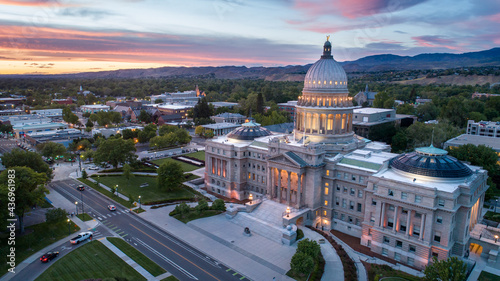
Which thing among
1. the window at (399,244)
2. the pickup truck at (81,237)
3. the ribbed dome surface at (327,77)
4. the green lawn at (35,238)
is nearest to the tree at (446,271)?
the window at (399,244)

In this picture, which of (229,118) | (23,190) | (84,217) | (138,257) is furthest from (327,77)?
(229,118)

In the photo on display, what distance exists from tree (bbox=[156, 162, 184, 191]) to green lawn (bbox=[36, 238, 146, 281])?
29.3 metres

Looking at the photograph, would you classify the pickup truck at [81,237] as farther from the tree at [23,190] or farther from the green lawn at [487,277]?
the green lawn at [487,277]

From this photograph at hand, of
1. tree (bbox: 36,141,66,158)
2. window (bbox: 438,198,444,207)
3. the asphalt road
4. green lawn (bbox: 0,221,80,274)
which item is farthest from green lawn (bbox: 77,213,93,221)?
window (bbox: 438,198,444,207)

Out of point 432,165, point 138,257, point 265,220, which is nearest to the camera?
point 138,257

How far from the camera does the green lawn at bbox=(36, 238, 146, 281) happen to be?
166 feet

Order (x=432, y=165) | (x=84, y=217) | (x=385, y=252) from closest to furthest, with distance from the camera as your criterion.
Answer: (x=432, y=165)
(x=385, y=252)
(x=84, y=217)

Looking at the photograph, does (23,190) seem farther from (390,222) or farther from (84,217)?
(390,222)

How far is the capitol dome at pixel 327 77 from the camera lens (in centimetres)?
7975

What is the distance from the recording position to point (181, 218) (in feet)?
237

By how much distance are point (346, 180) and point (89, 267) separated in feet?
170

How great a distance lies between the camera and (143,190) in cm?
8975

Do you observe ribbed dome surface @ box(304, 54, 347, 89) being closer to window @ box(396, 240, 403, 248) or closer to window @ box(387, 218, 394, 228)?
window @ box(387, 218, 394, 228)

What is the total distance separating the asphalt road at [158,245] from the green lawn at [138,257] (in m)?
0.92
